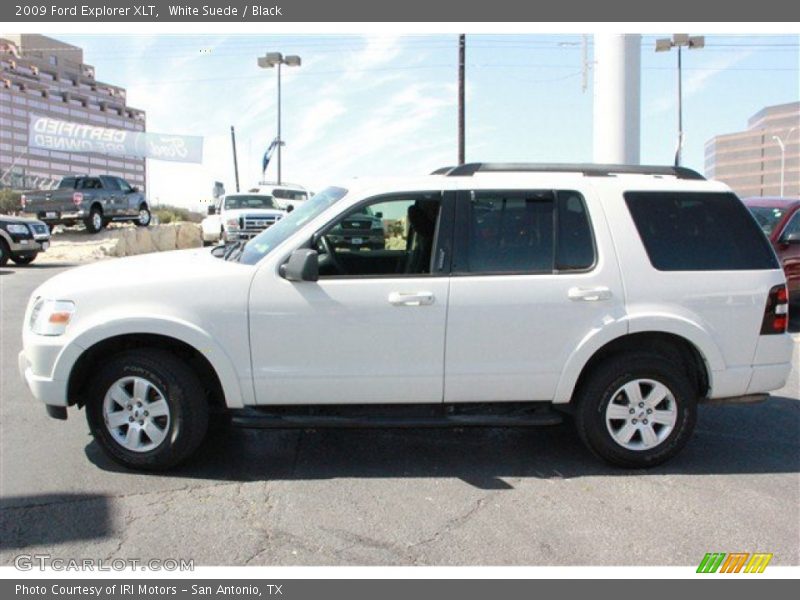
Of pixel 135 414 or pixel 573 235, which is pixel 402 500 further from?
pixel 573 235

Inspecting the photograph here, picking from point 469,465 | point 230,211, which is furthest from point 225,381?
point 230,211

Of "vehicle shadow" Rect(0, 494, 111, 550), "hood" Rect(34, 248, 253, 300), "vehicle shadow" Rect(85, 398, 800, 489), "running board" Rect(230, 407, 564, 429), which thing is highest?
"hood" Rect(34, 248, 253, 300)

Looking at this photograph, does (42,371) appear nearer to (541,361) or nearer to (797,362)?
(541,361)

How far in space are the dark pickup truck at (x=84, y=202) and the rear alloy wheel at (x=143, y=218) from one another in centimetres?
63

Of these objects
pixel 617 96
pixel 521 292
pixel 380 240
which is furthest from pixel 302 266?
pixel 617 96

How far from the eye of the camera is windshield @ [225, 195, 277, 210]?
20.1m

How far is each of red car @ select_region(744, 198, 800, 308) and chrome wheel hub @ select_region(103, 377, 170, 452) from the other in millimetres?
7817

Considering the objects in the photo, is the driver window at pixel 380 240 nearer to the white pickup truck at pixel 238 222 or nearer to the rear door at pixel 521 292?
the rear door at pixel 521 292

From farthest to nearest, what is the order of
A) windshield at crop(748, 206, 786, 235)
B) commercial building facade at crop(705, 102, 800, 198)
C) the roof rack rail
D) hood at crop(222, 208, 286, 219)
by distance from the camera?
commercial building facade at crop(705, 102, 800, 198)
hood at crop(222, 208, 286, 219)
windshield at crop(748, 206, 786, 235)
the roof rack rail

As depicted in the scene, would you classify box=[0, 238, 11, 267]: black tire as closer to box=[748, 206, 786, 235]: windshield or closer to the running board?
the running board

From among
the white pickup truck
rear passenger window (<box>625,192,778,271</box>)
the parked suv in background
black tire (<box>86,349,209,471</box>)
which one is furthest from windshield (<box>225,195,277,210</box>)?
rear passenger window (<box>625,192,778,271</box>)

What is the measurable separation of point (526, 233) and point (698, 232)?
1.17 m

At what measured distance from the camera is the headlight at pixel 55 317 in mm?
4445

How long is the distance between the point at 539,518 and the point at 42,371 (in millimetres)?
3152
